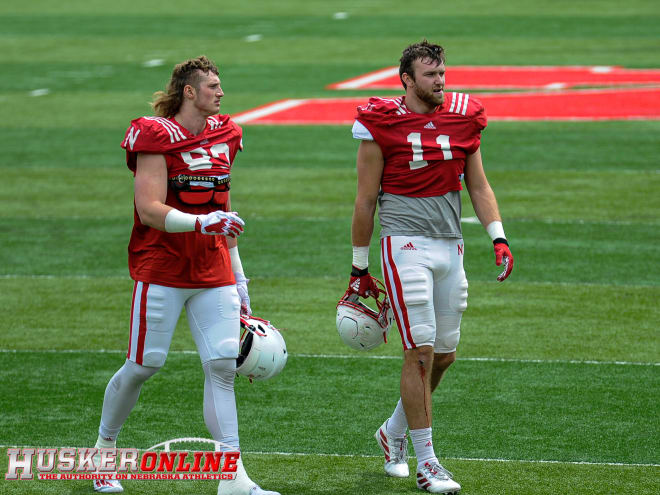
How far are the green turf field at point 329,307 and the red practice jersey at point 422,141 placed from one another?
1.48 metres

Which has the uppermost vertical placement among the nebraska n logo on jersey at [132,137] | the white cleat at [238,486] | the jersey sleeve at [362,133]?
the nebraska n logo on jersey at [132,137]

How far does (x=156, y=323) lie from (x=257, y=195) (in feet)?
26.5

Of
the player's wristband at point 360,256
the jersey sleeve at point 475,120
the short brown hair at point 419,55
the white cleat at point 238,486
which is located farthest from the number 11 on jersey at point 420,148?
the white cleat at point 238,486

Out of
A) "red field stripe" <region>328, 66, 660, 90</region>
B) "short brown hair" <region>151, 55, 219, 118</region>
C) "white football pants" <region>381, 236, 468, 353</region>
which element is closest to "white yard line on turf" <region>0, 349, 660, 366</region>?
"white football pants" <region>381, 236, 468, 353</region>

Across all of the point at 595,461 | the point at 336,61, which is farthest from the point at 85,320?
the point at 336,61

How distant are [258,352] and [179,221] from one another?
83 cm

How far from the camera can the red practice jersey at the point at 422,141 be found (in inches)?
242

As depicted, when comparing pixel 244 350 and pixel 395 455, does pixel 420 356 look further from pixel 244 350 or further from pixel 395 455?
pixel 244 350

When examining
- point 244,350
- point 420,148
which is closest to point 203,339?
point 244,350

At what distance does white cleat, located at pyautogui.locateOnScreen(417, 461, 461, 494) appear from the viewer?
235 inches

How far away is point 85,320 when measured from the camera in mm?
9516

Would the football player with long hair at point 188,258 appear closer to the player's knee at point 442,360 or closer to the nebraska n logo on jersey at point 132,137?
the nebraska n logo on jersey at point 132,137

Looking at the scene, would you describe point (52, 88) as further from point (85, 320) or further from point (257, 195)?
point (85, 320)

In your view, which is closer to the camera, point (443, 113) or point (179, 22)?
point (443, 113)
